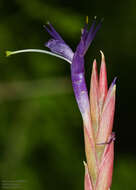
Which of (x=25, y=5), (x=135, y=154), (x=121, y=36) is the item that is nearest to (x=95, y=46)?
(x=121, y=36)

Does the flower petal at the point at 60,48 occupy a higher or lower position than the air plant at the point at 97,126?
higher

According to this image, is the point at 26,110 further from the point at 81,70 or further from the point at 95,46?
the point at 81,70

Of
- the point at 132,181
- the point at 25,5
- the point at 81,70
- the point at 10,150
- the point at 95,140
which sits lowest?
the point at 132,181

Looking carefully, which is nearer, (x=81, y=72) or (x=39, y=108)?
(x=81, y=72)

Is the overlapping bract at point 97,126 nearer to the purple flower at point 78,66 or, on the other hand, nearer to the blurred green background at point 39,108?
the purple flower at point 78,66

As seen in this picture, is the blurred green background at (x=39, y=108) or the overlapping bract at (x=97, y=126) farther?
the blurred green background at (x=39, y=108)

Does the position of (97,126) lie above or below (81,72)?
below

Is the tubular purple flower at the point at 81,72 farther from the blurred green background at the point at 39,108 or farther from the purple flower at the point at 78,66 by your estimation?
the blurred green background at the point at 39,108

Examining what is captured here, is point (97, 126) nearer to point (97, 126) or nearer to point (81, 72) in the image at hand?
point (97, 126)

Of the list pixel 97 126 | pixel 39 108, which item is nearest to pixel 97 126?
pixel 97 126

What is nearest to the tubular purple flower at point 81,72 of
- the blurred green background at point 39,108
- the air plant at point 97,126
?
the air plant at point 97,126

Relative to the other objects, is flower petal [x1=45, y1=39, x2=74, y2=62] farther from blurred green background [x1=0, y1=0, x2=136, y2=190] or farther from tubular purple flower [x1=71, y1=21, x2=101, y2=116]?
blurred green background [x1=0, y1=0, x2=136, y2=190]
